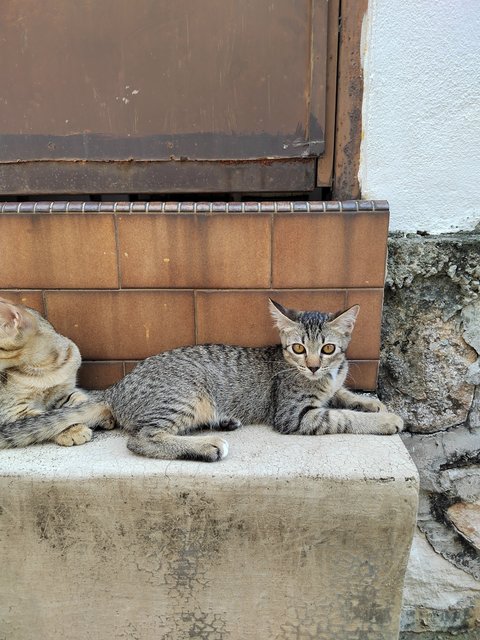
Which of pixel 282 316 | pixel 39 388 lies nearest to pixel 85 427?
pixel 39 388

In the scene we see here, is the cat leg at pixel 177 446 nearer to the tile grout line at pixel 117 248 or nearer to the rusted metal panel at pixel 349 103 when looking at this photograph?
the tile grout line at pixel 117 248

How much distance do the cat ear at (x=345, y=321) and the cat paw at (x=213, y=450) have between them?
0.72 m

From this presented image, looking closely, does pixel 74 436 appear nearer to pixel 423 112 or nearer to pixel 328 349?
pixel 328 349

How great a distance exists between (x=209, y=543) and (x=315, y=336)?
97cm

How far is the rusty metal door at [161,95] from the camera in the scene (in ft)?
7.22

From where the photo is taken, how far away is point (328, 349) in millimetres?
2205

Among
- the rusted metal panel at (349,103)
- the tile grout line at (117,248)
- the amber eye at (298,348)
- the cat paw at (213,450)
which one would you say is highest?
the rusted metal panel at (349,103)

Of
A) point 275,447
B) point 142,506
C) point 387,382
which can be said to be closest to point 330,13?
point 387,382

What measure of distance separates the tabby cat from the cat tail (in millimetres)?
76

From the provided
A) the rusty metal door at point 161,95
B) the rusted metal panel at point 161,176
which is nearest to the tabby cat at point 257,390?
the rusted metal panel at point 161,176

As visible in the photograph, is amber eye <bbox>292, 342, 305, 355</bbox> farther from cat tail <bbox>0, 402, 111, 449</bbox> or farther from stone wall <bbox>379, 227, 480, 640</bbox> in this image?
cat tail <bbox>0, 402, 111, 449</bbox>

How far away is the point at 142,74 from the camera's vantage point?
226 cm

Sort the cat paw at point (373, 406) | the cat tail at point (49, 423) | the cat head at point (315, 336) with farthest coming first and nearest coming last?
the cat paw at point (373, 406) → the cat head at point (315, 336) → the cat tail at point (49, 423)

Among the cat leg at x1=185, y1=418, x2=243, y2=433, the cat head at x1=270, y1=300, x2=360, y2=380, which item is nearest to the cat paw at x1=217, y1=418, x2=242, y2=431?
the cat leg at x1=185, y1=418, x2=243, y2=433
